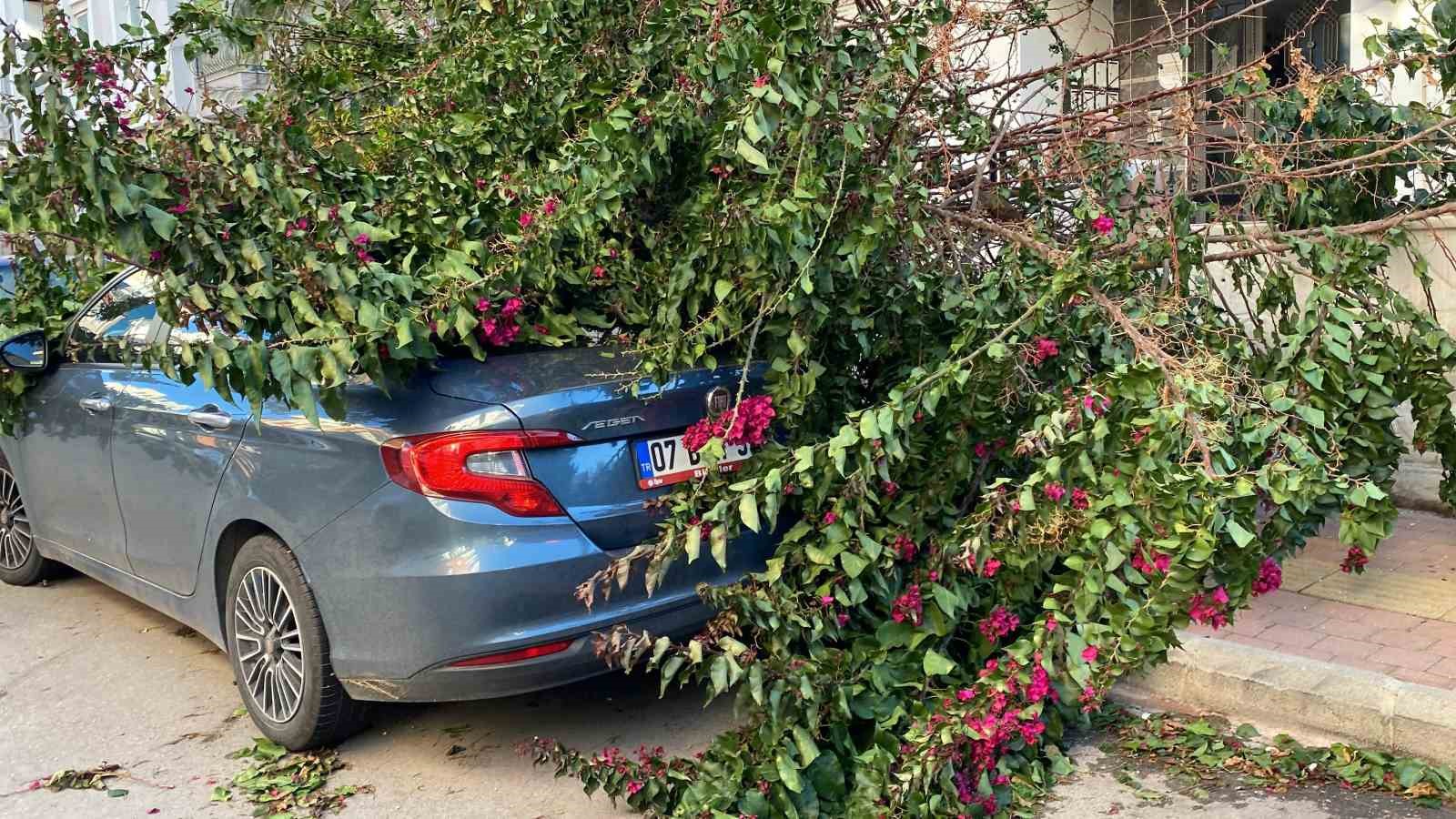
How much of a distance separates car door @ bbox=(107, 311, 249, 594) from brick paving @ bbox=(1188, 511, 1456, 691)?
342cm

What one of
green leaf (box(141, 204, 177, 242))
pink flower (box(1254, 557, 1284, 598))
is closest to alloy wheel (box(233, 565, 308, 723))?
green leaf (box(141, 204, 177, 242))

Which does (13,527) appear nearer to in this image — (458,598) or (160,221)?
(160,221)

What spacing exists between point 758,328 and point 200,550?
7.16ft

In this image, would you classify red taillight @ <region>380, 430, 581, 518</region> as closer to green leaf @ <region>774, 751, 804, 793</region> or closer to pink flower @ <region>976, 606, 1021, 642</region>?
green leaf @ <region>774, 751, 804, 793</region>

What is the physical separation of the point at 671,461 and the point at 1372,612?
2.71 metres

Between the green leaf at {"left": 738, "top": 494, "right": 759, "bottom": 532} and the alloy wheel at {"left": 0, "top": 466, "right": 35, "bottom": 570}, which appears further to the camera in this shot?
the alloy wheel at {"left": 0, "top": 466, "right": 35, "bottom": 570}

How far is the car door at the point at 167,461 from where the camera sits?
4551 millimetres

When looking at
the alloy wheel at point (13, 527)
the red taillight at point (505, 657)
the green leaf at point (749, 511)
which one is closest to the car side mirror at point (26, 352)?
the alloy wheel at point (13, 527)

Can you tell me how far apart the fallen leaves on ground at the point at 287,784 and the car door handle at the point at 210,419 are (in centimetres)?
108

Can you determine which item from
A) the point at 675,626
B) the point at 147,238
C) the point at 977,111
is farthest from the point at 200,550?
the point at 977,111

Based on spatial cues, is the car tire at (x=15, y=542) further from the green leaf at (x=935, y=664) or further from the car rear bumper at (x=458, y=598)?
the green leaf at (x=935, y=664)

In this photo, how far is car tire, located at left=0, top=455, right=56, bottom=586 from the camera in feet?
20.9

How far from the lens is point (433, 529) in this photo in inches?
150

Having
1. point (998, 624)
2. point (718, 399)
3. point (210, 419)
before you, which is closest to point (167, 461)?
point (210, 419)
